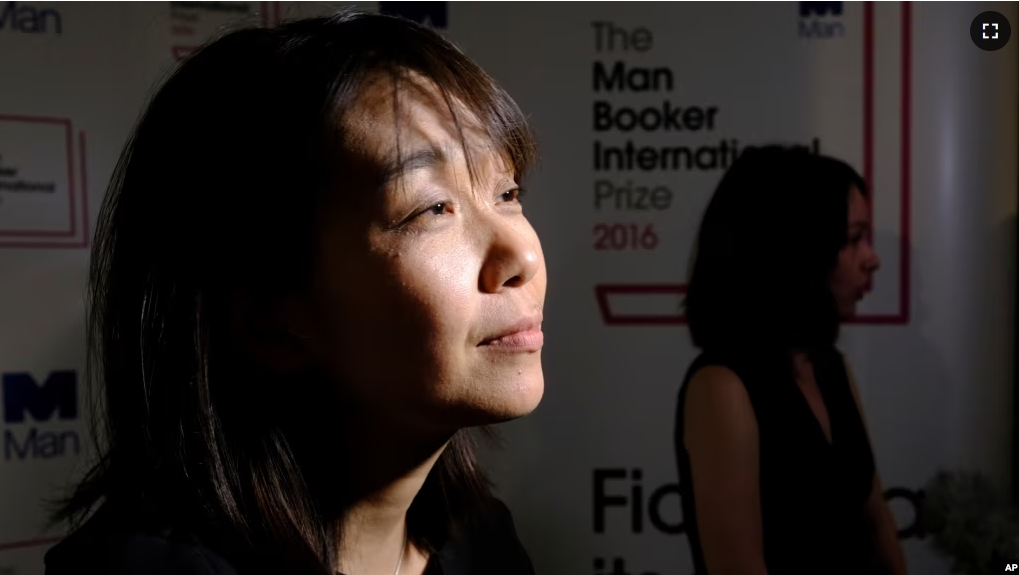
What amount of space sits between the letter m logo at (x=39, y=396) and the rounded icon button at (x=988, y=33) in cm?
182

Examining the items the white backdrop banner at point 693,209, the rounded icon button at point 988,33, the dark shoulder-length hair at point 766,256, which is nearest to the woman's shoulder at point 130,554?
the dark shoulder-length hair at point 766,256

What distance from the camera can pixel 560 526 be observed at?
5.50ft

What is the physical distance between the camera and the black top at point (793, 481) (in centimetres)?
121

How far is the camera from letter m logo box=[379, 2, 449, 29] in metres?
1.64

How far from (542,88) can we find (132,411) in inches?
45.2

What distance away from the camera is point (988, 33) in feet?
5.52

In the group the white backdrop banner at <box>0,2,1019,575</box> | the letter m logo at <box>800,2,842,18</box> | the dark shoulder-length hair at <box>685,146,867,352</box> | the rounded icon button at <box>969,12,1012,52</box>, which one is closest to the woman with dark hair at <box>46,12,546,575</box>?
the dark shoulder-length hair at <box>685,146,867,352</box>

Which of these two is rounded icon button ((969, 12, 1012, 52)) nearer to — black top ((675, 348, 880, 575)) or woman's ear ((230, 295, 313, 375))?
black top ((675, 348, 880, 575))

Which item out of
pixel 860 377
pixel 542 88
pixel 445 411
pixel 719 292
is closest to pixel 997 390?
pixel 860 377

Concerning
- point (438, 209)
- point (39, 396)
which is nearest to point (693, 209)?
point (438, 209)

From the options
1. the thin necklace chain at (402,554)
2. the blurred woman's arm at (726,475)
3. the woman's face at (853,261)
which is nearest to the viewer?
the thin necklace chain at (402,554)

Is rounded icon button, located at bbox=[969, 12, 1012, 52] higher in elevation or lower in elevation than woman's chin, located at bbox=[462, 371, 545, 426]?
higher

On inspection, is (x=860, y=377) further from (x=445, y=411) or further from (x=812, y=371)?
(x=445, y=411)

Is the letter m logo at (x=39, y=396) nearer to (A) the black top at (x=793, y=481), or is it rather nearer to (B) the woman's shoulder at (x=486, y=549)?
(B) the woman's shoulder at (x=486, y=549)
